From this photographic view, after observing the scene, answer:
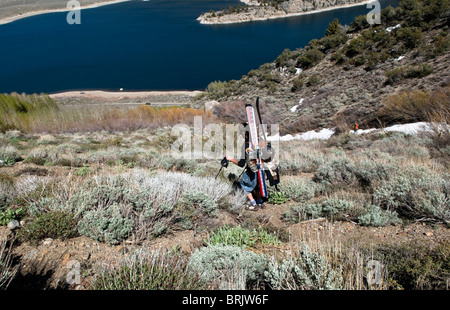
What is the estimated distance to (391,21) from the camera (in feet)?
98.8

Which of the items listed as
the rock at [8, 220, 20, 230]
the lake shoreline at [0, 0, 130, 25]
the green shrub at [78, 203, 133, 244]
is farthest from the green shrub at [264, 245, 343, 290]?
the lake shoreline at [0, 0, 130, 25]

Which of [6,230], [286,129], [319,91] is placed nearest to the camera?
[6,230]

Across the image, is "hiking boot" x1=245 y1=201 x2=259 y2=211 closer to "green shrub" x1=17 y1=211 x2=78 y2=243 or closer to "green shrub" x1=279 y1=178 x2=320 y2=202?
"green shrub" x1=279 y1=178 x2=320 y2=202

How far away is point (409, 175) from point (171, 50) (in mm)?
71655

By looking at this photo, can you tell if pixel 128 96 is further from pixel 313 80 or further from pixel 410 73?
pixel 410 73

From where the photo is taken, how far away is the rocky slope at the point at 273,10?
90062mm

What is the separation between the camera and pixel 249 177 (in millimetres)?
5164

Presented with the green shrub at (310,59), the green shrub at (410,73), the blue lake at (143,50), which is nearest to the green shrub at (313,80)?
the green shrub at (310,59)

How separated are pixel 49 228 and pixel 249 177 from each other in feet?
10.2

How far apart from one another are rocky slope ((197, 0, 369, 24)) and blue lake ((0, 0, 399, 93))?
4.49 metres

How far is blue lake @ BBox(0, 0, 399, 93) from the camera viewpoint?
5484 centimetres

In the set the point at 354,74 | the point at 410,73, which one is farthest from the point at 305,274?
the point at 354,74
